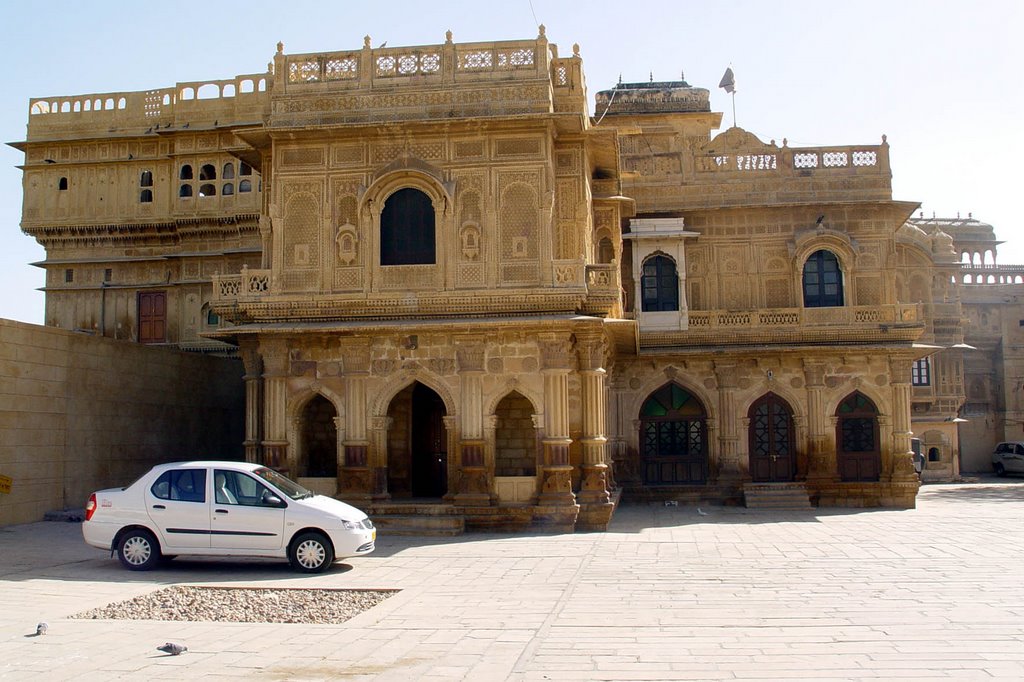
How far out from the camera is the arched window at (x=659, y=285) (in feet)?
89.1

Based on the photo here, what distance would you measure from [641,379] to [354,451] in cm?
971

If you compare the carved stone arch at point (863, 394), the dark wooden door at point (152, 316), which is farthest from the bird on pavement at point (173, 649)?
the dark wooden door at point (152, 316)

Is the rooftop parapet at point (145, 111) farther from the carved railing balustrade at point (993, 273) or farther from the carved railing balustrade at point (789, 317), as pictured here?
the carved railing balustrade at point (993, 273)

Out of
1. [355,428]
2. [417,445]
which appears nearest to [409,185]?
[355,428]

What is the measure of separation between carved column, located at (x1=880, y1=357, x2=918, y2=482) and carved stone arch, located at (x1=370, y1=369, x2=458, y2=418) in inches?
493

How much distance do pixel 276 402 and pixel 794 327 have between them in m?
13.6

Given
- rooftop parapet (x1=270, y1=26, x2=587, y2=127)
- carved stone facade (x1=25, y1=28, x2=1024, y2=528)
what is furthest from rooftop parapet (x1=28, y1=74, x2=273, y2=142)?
rooftop parapet (x1=270, y1=26, x2=587, y2=127)

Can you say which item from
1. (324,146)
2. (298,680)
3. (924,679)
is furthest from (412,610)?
(324,146)

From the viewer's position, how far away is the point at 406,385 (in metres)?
19.5

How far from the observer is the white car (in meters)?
13.8

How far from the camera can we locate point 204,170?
98.4ft

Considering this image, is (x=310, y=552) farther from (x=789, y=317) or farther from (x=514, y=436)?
(x=789, y=317)

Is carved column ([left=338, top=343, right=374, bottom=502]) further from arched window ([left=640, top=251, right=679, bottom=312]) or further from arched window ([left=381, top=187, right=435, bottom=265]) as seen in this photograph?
arched window ([left=640, top=251, right=679, bottom=312])

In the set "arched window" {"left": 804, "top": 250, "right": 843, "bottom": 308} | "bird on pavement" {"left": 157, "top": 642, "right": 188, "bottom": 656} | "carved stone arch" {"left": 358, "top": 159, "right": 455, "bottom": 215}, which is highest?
"carved stone arch" {"left": 358, "top": 159, "right": 455, "bottom": 215}
